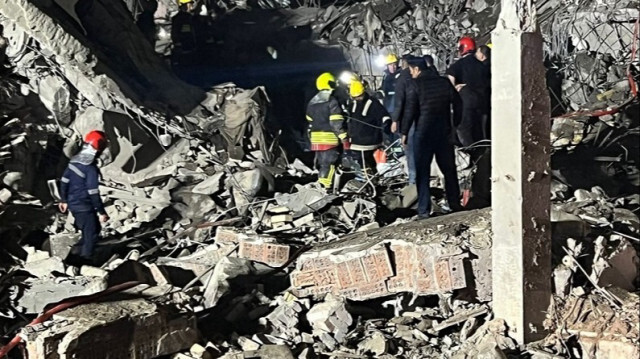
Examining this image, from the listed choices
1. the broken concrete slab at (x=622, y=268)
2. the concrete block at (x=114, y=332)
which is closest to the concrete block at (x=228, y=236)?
the concrete block at (x=114, y=332)

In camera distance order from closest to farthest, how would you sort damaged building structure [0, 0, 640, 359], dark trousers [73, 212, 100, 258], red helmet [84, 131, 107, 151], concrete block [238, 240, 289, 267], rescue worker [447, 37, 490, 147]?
damaged building structure [0, 0, 640, 359], concrete block [238, 240, 289, 267], red helmet [84, 131, 107, 151], dark trousers [73, 212, 100, 258], rescue worker [447, 37, 490, 147]

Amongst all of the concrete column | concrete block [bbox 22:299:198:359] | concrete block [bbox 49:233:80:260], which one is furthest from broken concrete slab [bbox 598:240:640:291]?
concrete block [bbox 49:233:80:260]

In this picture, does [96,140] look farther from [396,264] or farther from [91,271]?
[396,264]

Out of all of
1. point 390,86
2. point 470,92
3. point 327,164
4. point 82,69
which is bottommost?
point 327,164

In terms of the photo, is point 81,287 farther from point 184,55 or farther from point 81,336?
point 184,55

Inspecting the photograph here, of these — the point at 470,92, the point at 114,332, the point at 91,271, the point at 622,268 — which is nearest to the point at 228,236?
the point at 91,271

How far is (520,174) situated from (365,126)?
4.58m

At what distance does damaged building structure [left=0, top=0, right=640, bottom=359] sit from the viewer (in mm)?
5414

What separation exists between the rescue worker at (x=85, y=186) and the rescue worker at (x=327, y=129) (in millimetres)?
2668

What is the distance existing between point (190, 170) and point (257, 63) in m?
5.80

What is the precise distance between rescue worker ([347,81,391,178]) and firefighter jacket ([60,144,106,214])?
312cm

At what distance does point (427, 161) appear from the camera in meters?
8.07

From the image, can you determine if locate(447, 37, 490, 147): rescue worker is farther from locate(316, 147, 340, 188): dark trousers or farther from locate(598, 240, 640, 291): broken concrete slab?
locate(598, 240, 640, 291): broken concrete slab

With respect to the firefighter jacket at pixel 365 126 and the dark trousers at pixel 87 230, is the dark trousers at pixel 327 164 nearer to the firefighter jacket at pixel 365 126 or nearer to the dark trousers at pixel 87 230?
the firefighter jacket at pixel 365 126
